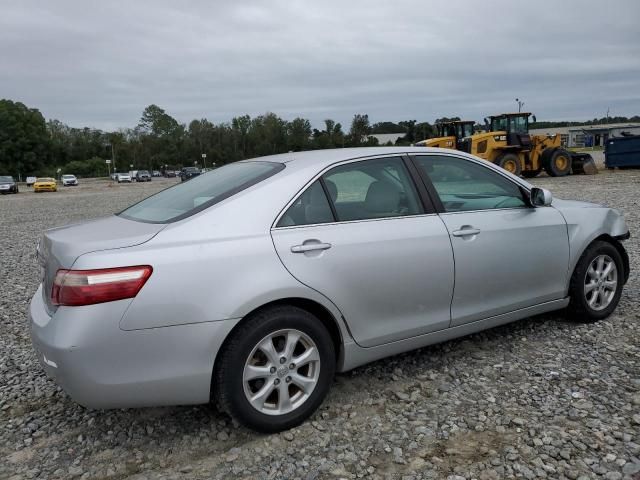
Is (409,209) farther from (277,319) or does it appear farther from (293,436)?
(293,436)

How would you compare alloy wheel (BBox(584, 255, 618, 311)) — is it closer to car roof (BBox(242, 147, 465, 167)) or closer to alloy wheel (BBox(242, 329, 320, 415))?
car roof (BBox(242, 147, 465, 167))

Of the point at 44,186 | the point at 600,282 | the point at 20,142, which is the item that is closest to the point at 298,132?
the point at 20,142

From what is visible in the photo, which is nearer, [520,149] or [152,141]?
[520,149]

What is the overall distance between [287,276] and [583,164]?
85.3 ft

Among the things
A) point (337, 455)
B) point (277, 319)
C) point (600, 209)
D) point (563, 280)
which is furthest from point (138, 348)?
point (600, 209)

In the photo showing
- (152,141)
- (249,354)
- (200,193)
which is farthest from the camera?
(152,141)

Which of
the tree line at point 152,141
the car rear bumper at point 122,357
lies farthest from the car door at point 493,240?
the tree line at point 152,141

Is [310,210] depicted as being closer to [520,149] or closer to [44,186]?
[520,149]

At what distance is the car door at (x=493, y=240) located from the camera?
3.47 m

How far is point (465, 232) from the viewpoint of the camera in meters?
3.45

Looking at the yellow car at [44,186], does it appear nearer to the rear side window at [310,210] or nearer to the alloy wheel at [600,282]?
the rear side window at [310,210]

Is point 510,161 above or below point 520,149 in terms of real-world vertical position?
below

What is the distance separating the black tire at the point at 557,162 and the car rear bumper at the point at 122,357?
79.2ft

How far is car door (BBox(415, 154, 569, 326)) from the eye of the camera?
11.4 ft
